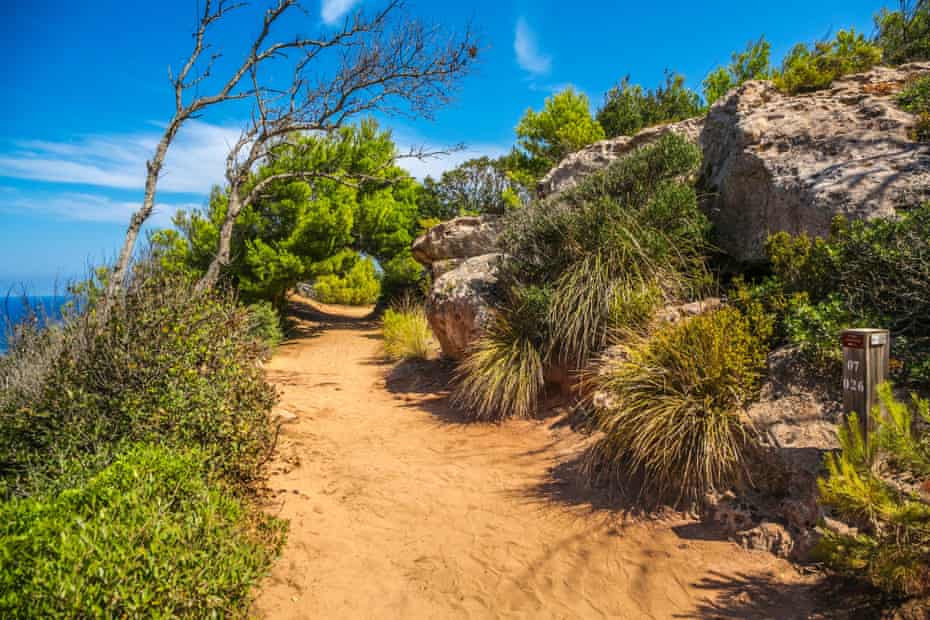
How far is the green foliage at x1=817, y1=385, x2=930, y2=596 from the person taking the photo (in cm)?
209

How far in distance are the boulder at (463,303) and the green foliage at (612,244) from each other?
0.59 meters

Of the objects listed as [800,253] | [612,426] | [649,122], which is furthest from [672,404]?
[649,122]

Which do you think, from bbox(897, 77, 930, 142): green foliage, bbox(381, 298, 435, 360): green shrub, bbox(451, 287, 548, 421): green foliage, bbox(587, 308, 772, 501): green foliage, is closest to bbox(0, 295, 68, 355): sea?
bbox(451, 287, 548, 421): green foliage

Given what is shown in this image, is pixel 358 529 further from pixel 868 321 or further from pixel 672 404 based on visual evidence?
pixel 868 321

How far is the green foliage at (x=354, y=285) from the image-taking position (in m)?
17.7

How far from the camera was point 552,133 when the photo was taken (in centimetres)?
1424

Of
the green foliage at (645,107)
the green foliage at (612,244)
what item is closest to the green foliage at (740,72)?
the green foliage at (645,107)

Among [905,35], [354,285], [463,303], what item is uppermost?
[905,35]

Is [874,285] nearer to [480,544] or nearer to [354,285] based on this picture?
[480,544]

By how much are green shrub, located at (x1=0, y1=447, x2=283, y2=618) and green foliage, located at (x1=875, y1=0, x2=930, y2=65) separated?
1076 centimetres

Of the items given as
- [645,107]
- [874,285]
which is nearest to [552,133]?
[645,107]

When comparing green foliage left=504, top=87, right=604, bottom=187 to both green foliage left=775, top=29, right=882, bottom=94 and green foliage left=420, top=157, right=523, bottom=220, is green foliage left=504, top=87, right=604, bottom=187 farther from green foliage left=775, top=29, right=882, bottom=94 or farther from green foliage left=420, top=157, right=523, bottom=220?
green foliage left=775, top=29, right=882, bottom=94

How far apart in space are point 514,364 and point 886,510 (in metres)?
4.06

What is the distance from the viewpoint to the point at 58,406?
10.4 ft
